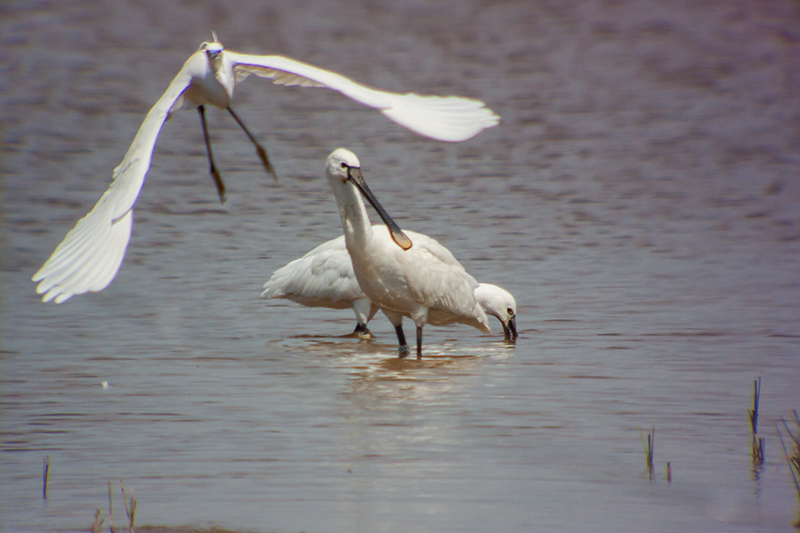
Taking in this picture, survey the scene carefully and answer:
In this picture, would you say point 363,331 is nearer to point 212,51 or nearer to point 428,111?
point 212,51

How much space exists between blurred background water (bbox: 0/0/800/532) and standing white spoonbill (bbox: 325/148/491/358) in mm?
300

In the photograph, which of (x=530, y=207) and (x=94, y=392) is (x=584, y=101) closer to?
(x=530, y=207)

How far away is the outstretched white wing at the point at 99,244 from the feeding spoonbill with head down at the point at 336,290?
3.93m

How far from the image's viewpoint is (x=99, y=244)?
4.58 meters

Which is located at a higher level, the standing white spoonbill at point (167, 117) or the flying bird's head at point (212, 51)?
the flying bird's head at point (212, 51)

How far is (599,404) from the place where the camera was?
6.81 metres

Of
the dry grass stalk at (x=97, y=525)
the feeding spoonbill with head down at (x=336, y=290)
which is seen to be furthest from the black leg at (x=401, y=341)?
the dry grass stalk at (x=97, y=525)

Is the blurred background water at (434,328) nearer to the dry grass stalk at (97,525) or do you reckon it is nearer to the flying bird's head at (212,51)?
the dry grass stalk at (97,525)

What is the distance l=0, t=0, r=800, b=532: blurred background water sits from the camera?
5.31 m

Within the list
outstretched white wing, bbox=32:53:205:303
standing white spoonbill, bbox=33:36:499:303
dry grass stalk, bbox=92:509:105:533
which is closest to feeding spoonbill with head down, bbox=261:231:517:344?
standing white spoonbill, bbox=33:36:499:303

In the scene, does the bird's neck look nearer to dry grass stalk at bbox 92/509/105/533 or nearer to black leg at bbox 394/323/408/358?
black leg at bbox 394/323/408/358

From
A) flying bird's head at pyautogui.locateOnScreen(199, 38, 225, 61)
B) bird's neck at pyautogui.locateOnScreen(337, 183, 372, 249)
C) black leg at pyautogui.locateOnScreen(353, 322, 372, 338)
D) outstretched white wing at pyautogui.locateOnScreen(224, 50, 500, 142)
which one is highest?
flying bird's head at pyautogui.locateOnScreen(199, 38, 225, 61)

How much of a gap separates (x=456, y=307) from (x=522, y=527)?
3822mm

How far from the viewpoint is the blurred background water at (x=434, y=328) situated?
5.31 m
